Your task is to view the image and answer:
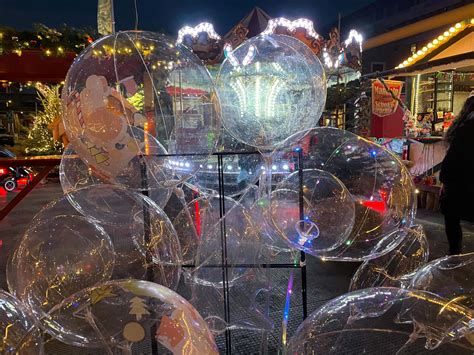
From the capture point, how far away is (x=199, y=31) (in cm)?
590

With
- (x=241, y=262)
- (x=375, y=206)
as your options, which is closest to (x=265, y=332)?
(x=241, y=262)

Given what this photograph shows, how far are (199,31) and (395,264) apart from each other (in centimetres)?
486

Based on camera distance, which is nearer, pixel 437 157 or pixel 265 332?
pixel 265 332

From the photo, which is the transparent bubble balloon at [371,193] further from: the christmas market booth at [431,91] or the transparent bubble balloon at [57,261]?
the christmas market booth at [431,91]

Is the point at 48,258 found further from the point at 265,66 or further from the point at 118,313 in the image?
the point at 265,66

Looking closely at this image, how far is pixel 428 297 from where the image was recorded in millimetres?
1325

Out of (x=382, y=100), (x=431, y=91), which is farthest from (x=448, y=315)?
(x=431, y=91)

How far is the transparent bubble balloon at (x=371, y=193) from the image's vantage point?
1963mm

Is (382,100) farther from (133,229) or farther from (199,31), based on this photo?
(133,229)

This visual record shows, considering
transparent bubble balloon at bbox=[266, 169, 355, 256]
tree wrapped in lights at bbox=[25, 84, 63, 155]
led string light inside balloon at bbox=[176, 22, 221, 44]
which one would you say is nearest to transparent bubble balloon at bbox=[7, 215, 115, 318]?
transparent bubble balloon at bbox=[266, 169, 355, 256]

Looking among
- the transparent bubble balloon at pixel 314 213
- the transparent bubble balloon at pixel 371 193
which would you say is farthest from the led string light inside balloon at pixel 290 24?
the transparent bubble balloon at pixel 314 213

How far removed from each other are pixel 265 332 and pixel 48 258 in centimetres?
143

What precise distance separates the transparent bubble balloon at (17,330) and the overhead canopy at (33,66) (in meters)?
3.57

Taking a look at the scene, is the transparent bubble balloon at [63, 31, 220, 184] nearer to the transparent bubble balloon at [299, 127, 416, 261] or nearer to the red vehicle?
the transparent bubble balloon at [299, 127, 416, 261]
